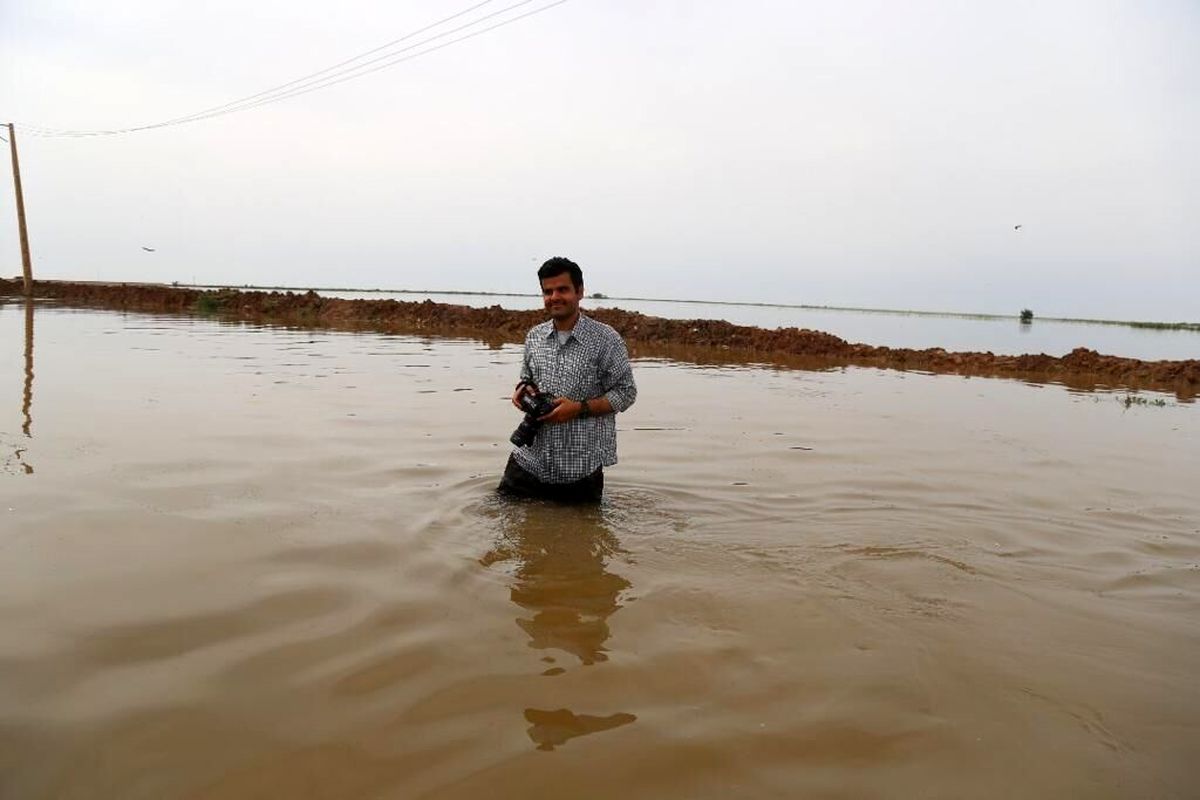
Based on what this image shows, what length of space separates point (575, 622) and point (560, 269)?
2.06 meters

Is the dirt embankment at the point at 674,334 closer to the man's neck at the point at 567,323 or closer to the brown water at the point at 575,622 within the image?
the brown water at the point at 575,622

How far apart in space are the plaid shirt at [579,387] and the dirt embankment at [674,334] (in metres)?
12.3

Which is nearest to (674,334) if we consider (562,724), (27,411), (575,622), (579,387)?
(27,411)

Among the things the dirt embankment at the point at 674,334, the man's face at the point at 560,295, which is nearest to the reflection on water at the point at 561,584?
the man's face at the point at 560,295

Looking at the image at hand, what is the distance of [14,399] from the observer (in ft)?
23.8

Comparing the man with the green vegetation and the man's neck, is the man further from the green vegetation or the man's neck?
the green vegetation

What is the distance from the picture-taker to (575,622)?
304 centimetres

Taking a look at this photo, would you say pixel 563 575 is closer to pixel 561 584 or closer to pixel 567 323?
Answer: pixel 561 584

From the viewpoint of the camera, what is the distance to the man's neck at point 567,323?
178 inches

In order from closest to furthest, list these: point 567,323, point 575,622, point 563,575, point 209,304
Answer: point 575,622 → point 563,575 → point 567,323 → point 209,304

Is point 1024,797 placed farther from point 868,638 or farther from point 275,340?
point 275,340

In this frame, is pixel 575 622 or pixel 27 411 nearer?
pixel 575 622

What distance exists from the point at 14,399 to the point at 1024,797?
27.7 ft

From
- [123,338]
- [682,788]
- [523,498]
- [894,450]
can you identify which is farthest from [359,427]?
[123,338]
